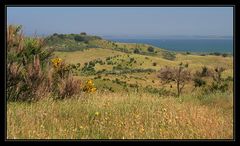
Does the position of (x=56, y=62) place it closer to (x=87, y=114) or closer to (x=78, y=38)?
(x=87, y=114)

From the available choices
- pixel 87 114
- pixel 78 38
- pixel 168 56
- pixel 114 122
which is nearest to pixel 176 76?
pixel 87 114

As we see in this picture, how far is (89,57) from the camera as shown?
206ft

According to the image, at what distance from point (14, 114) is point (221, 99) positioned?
510 centimetres

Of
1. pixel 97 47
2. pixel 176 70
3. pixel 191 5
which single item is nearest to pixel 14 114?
pixel 191 5

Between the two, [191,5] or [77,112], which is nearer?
[191,5]

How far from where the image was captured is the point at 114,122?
695cm

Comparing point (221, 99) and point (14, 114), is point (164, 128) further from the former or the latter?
point (221, 99)

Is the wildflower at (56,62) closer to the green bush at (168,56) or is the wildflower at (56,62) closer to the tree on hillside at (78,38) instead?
the tree on hillside at (78,38)

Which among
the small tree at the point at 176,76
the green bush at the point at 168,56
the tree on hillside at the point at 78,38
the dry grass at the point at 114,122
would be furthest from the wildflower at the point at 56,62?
the green bush at the point at 168,56

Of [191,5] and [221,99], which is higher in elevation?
[191,5]

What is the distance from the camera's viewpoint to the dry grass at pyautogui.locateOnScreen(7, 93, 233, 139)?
612cm

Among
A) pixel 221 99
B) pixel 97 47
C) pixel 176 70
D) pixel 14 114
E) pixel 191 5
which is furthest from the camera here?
pixel 97 47

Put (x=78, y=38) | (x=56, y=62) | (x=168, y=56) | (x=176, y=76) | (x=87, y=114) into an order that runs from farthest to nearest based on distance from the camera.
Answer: (x=168, y=56) → (x=78, y=38) → (x=176, y=76) → (x=56, y=62) → (x=87, y=114)

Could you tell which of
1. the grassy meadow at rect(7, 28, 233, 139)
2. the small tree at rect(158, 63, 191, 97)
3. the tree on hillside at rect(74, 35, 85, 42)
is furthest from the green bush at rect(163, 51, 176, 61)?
the grassy meadow at rect(7, 28, 233, 139)
